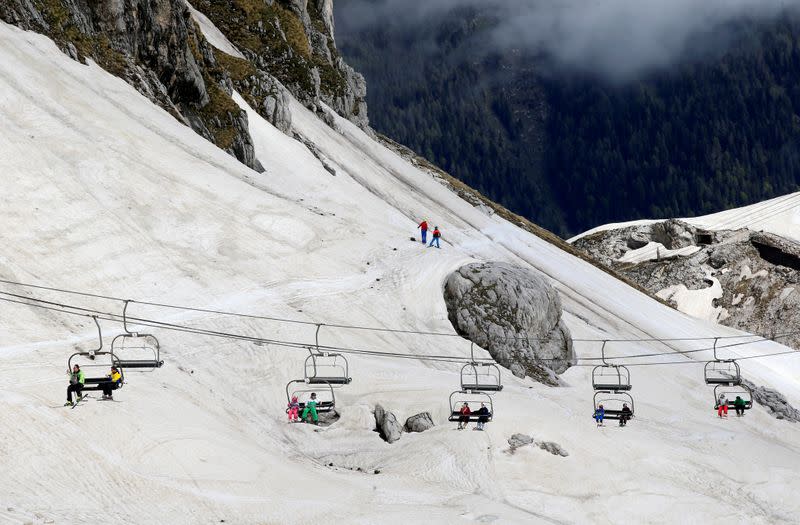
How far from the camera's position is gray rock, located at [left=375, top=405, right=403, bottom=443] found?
165 ft

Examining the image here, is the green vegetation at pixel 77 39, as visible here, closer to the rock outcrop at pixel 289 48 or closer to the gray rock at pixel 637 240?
the rock outcrop at pixel 289 48

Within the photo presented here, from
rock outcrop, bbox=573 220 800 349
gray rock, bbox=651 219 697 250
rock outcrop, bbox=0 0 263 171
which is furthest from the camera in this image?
gray rock, bbox=651 219 697 250

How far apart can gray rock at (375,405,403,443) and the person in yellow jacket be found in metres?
14.0

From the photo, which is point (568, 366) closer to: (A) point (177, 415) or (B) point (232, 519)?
(A) point (177, 415)

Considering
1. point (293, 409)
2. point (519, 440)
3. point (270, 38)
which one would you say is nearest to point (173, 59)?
point (270, 38)

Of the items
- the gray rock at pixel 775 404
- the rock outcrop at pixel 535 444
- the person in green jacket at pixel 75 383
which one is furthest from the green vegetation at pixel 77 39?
the gray rock at pixel 775 404

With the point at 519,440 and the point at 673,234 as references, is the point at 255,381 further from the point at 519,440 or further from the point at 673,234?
the point at 673,234

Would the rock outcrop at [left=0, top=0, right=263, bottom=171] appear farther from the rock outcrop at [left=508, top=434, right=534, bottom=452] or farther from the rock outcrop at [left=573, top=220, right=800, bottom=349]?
the rock outcrop at [left=573, top=220, right=800, bottom=349]

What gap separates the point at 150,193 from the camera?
65188 mm

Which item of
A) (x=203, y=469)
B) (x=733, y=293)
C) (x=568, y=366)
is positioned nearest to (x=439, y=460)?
(x=203, y=469)

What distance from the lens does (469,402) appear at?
55594 millimetres

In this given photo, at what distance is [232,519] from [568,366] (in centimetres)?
3905

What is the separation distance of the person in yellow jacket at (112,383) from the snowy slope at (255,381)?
0.57 metres

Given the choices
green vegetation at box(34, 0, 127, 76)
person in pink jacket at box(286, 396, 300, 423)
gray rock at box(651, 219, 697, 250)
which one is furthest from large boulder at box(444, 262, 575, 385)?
gray rock at box(651, 219, 697, 250)
